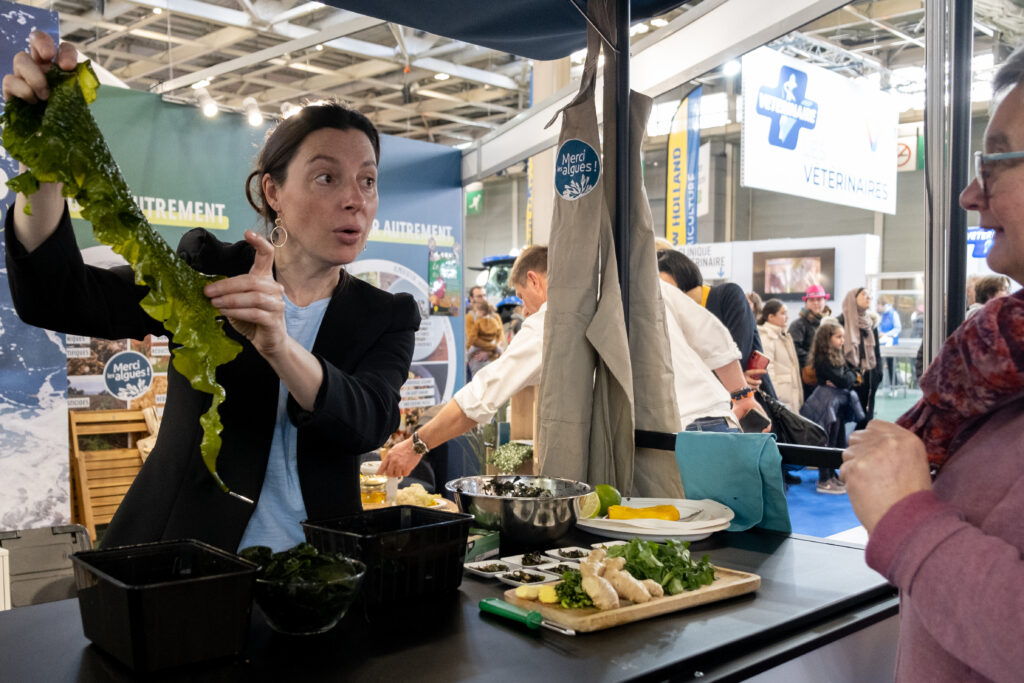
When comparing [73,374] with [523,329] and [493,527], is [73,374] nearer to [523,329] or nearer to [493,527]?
[523,329]

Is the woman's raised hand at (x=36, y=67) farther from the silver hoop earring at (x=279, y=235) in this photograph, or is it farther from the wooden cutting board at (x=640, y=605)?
the wooden cutting board at (x=640, y=605)

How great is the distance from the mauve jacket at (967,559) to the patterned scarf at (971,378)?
0.03m

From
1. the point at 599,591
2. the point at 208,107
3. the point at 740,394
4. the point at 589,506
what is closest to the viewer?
the point at 599,591

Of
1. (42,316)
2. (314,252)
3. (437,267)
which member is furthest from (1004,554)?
(437,267)

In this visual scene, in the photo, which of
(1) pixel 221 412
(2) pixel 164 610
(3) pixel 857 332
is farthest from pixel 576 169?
(3) pixel 857 332

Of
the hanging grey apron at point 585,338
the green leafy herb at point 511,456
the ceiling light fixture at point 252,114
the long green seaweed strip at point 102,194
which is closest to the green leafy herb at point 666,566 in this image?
the long green seaweed strip at point 102,194

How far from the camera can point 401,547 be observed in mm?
1289

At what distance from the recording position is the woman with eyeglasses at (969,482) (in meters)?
0.81

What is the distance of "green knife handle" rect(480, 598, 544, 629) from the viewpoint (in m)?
1.21

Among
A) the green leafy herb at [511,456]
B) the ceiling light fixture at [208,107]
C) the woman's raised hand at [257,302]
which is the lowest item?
the green leafy herb at [511,456]

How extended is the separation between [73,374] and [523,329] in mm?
2990

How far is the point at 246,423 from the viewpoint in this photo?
160 centimetres

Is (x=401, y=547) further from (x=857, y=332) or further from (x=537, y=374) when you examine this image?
(x=857, y=332)

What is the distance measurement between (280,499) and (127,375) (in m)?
3.68
